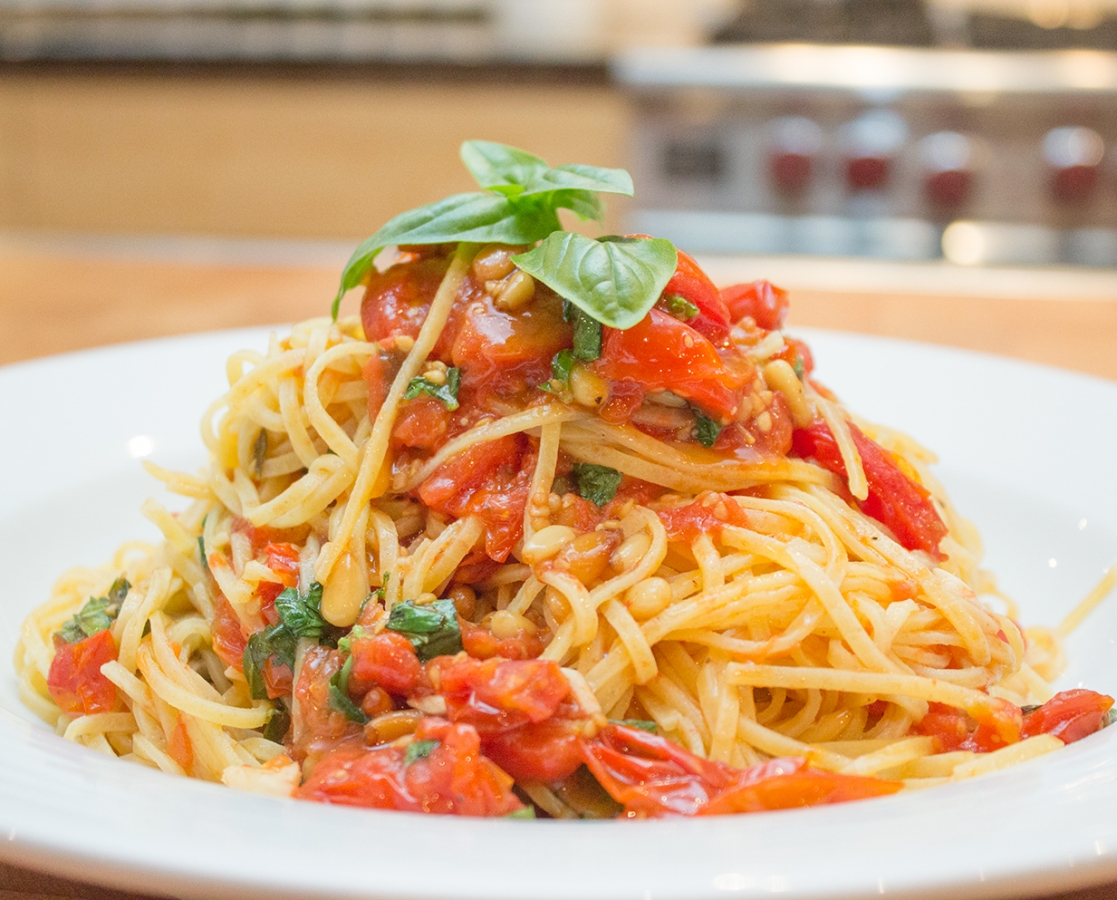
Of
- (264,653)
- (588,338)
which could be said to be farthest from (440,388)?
(264,653)

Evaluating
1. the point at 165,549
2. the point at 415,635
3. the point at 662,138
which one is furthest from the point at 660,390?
A: the point at 662,138

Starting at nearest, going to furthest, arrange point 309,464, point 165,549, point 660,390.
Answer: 1. point 660,390
2. point 309,464
3. point 165,549

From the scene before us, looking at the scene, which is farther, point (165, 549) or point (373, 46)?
point (373, 46)

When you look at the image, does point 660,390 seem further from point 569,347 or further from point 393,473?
point 393,473

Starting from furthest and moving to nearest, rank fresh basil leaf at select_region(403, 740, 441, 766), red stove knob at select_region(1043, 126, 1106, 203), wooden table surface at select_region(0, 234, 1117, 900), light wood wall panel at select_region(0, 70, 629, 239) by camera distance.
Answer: light wood wall panel at select_region(0, 70, 629, 239) → red stove knob at select_region(1043, 126, 1106, 203) → wooden table surface at select_region(0, 234, 1117, 900) → fresh basil leaf at select_region(403, 740, 441, 766)

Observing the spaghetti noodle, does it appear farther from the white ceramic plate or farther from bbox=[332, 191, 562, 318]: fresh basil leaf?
the white ceramic plate

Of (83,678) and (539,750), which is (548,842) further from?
(83,678)

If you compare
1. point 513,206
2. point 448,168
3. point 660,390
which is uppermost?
point 513,206

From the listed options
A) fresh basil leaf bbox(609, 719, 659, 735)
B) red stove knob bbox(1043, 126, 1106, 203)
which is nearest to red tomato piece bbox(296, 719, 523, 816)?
fresh basil leaf bbox(609, 719, 659, 735)
